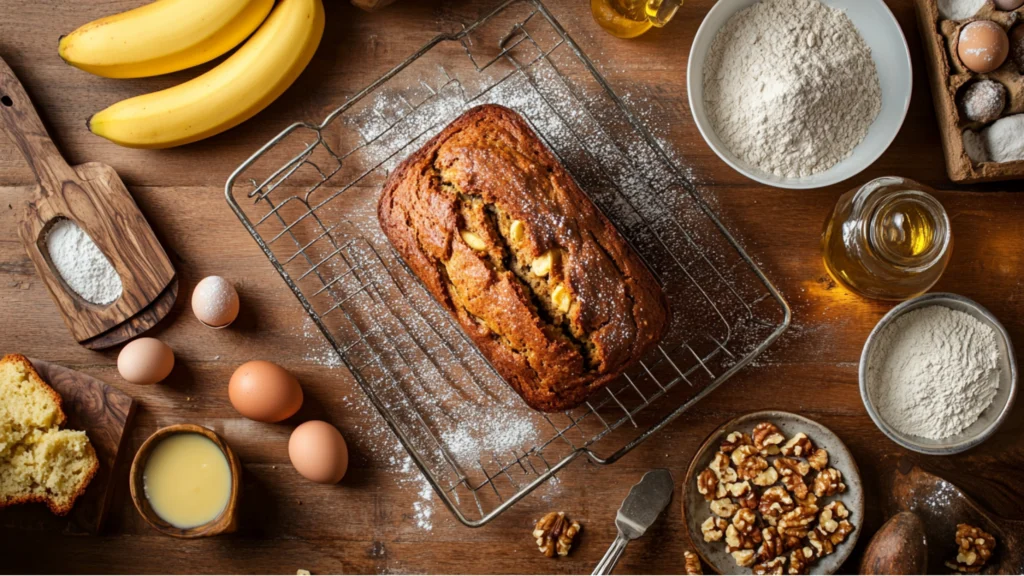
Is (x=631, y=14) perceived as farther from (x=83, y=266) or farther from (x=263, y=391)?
(x=83, y=266)

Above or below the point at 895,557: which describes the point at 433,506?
above

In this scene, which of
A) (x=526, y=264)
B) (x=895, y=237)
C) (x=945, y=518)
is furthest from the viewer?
(x=945, y=518)

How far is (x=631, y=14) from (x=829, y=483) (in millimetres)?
1375

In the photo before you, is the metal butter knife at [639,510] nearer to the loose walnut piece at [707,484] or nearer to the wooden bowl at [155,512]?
the loose walnut piece at [707,484]

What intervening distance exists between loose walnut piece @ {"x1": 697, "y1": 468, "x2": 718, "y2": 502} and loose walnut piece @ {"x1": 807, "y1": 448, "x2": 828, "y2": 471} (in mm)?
262

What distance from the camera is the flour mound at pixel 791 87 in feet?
5.96

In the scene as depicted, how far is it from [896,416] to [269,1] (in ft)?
6.74

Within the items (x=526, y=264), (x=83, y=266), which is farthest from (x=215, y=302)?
(x=526, y=264)

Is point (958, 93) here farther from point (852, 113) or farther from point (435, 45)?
point (435, 45)

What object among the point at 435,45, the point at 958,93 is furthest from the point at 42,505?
the point at 958,93

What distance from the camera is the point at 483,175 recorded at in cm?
172

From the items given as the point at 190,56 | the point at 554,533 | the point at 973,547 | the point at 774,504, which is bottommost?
the point at 973,547

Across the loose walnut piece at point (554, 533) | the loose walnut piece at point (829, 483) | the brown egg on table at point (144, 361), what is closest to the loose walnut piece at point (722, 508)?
the loose walnut piece at point (829, 483)

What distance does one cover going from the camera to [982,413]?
1910mm
